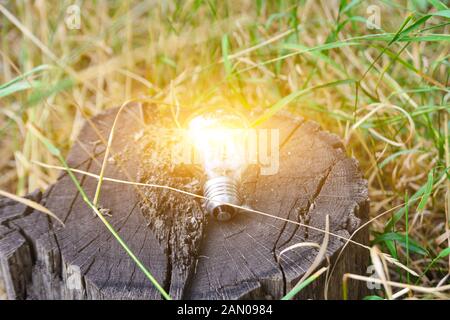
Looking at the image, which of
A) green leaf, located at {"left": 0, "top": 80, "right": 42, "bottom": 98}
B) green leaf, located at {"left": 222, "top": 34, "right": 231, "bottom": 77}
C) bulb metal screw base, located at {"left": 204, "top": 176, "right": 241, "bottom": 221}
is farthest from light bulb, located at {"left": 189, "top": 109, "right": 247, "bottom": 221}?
green leaf, located at {"left": 0, "top": 80, "right": 42, "bottom": 98}

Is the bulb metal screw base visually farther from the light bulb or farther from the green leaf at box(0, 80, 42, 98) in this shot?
the green leaf at box(0, 80, 42, 98)

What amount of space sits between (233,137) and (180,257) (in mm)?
457

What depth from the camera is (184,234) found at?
1476 mm

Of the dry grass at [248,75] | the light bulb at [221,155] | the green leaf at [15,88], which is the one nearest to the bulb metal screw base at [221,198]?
the light bulb at [221,155]

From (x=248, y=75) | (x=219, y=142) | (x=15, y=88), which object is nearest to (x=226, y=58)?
(x=219, y=142)

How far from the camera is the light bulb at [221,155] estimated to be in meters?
1.53

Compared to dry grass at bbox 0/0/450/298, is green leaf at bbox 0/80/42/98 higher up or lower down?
lower down

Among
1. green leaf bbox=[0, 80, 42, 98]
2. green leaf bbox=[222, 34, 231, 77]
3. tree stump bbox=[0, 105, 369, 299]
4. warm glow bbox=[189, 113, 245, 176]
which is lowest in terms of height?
tree stump bbox=[0, 105, 369, 299]

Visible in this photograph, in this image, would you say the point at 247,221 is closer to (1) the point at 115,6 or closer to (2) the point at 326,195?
(2) the point at 326,195

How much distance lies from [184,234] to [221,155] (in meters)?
0.30

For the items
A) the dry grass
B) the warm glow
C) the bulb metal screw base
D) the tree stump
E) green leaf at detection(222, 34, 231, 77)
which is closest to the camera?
the tree stump

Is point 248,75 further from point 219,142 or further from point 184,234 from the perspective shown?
point 184,234

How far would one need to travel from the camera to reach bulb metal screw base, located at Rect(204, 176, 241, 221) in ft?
4.94
